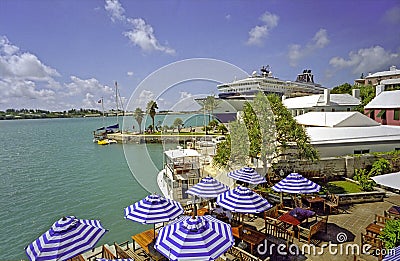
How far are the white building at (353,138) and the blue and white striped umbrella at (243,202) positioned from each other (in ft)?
30.5

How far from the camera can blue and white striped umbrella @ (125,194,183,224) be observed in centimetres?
655

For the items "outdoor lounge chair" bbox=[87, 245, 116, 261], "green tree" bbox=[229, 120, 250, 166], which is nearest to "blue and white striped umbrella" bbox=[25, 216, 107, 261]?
"outdoor lounge chair" bbox=[87, 245, 116, 261]

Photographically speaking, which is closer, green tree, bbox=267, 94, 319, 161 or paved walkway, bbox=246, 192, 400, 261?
paved walkway, bbox=246, 192, 400, 261

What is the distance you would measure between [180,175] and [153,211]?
755 centimetres

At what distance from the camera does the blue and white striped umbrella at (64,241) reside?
5.03 meters

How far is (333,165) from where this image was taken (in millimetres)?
13680

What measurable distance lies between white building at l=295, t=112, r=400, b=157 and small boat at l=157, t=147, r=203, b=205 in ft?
24.4

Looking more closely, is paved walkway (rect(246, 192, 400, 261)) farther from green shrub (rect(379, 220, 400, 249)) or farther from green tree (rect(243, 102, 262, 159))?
green tree (rect(243, 102, 262, 159))

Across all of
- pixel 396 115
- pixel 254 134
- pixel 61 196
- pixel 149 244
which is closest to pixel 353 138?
pixel 254 134

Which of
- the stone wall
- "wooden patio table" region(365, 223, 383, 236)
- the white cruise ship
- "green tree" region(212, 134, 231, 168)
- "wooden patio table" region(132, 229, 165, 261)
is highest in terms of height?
the white cruise ship

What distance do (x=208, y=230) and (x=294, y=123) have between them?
31.6ft

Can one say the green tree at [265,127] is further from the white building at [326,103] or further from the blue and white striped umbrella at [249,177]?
the white building at [326,103]

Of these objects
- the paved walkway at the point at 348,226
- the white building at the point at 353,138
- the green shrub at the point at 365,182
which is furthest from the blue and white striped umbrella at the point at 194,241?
the white building at the point at 353,138

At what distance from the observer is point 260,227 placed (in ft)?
26.9
